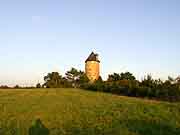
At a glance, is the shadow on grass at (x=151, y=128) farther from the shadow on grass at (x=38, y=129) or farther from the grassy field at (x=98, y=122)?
the shadow on grass at (x=38, y=129)

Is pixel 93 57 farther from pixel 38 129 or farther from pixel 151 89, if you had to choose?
pixel 38 129

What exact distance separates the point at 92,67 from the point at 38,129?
65157mm

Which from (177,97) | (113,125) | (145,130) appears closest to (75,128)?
(113,125)

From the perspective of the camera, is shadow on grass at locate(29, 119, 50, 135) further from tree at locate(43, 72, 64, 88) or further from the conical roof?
the conical roof

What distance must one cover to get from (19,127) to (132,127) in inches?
242

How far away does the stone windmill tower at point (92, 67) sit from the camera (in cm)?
7968

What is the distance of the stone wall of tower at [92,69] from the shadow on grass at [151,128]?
201 ft

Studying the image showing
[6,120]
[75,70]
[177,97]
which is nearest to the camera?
[6,120]

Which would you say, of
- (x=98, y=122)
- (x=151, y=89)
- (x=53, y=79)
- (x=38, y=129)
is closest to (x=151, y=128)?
(x=98, y=122)

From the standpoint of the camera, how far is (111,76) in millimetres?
71312

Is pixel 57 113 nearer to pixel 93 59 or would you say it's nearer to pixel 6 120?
pixel 6 120

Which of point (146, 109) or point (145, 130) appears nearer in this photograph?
point (145, 130)

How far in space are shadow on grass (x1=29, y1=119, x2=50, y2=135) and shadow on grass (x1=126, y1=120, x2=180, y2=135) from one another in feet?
14.4

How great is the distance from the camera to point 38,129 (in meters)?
16.1
